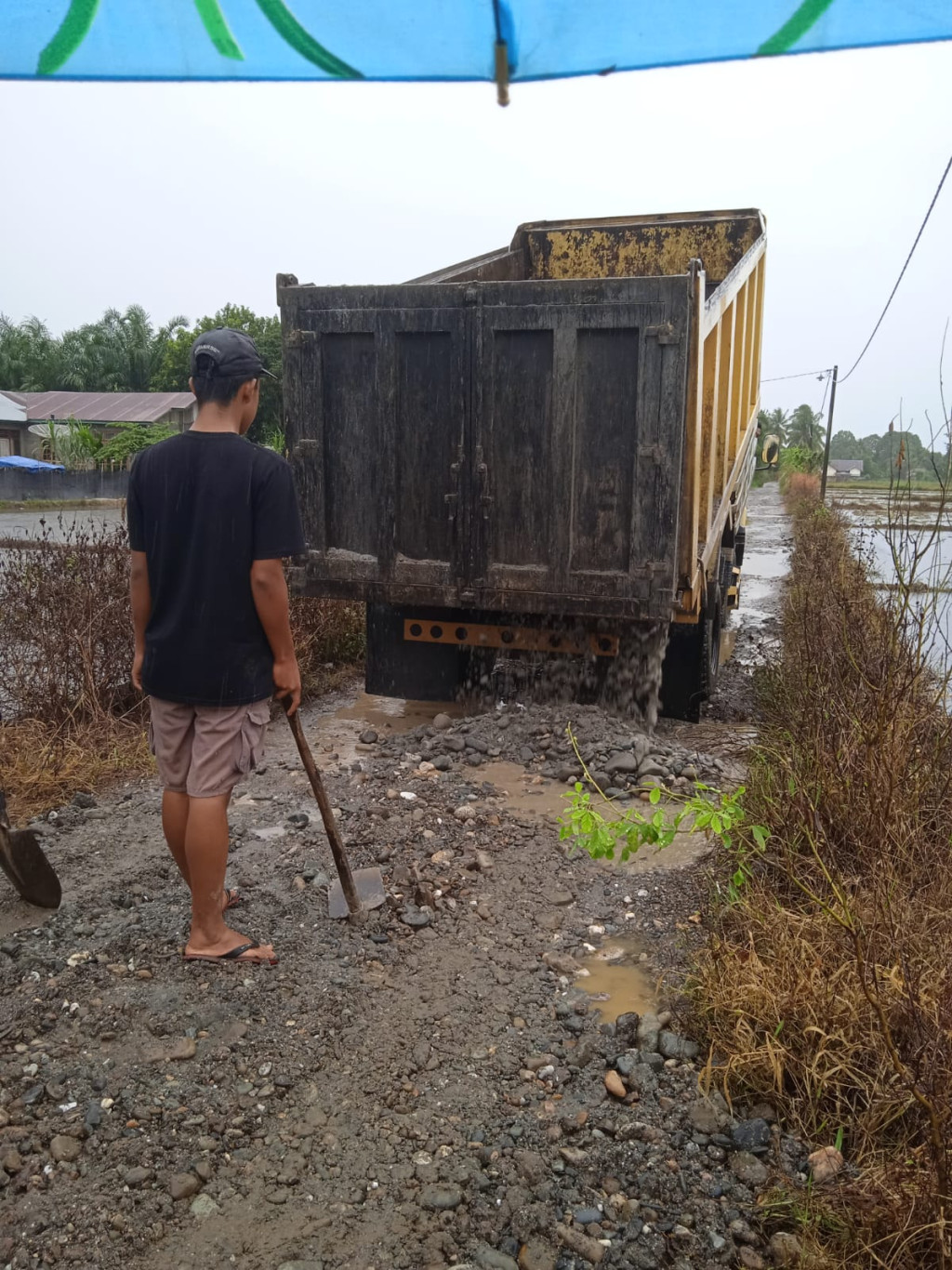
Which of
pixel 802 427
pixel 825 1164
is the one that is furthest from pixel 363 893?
pixel 802 427

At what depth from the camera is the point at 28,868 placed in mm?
3342

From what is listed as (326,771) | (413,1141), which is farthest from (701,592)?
(413,1141)

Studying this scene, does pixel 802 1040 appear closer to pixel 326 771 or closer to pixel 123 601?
pixel 326 771

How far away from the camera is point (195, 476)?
109 inches

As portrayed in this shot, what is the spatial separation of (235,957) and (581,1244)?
4.68 ft

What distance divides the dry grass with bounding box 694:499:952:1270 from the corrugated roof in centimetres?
4065

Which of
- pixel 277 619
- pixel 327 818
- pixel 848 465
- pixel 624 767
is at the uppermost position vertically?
pixel 848 465

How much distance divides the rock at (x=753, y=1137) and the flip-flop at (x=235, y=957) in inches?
57.5

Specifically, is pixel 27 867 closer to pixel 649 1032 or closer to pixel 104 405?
pixel 649 1032

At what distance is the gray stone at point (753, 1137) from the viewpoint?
230 centimetres

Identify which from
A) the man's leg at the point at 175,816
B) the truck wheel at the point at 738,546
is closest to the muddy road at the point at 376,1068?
the man's leg at the point at 175,816

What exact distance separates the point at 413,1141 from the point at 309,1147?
0.81ft

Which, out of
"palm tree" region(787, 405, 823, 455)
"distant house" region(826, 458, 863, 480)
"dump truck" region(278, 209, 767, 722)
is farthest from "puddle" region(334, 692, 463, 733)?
"distant house" region(826, 458, 863, 480)

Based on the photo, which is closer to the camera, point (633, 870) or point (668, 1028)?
point (668, 1028)
